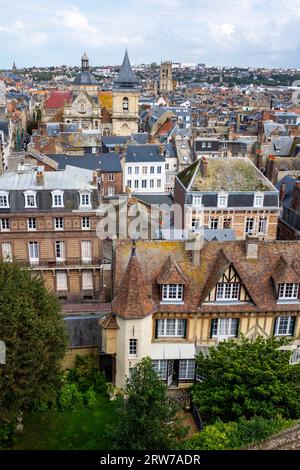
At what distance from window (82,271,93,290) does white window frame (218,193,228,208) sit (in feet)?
55.8

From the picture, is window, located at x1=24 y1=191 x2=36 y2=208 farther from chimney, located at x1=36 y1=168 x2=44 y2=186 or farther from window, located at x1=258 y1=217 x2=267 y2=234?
window, located at x1=258 y1=217 x2=267 y2=234

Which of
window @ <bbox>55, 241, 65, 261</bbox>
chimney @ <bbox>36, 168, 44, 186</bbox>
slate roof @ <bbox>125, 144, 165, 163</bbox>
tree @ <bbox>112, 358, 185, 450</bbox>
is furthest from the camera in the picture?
slate roof @ <bbox>125, 144, 165, 163</bbox>

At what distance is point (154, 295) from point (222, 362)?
6138mm

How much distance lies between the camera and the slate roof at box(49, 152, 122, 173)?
6362 centimetres

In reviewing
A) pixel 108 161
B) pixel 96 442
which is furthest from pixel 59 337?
pixel 108 161

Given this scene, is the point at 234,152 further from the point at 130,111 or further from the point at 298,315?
the point at 298,315

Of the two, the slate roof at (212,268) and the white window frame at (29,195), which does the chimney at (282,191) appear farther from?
the white window frame at (29,195)

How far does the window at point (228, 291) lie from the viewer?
29.4 meters

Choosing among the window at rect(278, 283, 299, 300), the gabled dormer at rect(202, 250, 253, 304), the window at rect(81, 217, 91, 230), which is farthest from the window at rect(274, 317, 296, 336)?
the window at rect(81, 217, 91, 230)

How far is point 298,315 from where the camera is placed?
29750 mm
